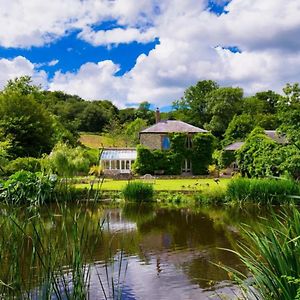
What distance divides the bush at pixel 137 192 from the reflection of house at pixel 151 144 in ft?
39.4

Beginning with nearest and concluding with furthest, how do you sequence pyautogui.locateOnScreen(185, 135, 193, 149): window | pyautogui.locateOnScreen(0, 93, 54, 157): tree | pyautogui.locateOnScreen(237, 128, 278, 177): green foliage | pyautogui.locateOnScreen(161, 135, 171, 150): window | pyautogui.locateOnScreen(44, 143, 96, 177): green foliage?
pyautogui.locateOnScreen(44, 143, 96, 177): green foliage
pyautogui.locateOnScreen(237, 128, 278, 177): green foliage
pyautogui.locateOnScreen(0, 93, 54, 157): tree
pyautogui.locateOnScreen(161, 135, 171, 150): window
pyautogui.locateOnScreen(185, 135, 193, 149): window

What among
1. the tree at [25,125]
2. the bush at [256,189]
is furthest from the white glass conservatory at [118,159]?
the bush at [256,189]

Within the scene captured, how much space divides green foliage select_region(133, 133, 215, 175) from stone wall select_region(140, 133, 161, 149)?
78 centimetres

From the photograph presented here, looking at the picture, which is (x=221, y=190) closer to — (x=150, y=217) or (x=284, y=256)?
(x=150, y=217)

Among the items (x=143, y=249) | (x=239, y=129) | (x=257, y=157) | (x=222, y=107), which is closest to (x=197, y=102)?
(x=222, y=107)

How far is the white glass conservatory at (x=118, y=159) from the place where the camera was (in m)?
31.9

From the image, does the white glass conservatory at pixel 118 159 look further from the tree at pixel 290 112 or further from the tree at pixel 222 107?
the tree at pixel 222 107

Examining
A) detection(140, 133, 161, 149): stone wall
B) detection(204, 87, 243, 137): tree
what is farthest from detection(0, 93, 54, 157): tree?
detection(204, 87, 243, 137): tree

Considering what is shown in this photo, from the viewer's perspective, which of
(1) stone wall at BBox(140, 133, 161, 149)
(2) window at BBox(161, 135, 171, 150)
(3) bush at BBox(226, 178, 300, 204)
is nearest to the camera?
(3) bush at BBox(226, 178, 300, 204)

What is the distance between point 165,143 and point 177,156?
137 centimetres

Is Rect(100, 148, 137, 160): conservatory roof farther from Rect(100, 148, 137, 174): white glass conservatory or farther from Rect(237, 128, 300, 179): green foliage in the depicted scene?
Rect(237, 128, 300, 179): green foliage

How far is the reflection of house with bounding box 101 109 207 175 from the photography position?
3114 cm

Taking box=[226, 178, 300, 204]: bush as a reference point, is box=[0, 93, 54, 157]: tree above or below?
above

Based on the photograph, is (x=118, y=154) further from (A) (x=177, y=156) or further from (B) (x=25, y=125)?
(B) (x=25, y=125)
